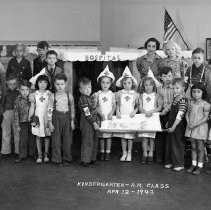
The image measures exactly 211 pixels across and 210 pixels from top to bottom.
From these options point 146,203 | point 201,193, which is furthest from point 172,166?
point 146,203

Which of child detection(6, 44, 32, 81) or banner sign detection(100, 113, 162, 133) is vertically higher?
child detection(6, 44, 32, 81)

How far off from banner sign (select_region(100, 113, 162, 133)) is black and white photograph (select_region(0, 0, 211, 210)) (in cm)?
1

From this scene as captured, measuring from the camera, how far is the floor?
4.29m

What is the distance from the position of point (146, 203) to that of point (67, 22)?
6.05m

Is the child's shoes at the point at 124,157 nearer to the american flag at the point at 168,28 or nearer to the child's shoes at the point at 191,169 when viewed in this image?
the child's shoes at the point at 191,169

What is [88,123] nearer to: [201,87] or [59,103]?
[59,103]

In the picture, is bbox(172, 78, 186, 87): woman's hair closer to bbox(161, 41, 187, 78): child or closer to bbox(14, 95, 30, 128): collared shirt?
bbox(161, 41, 187, 78): child

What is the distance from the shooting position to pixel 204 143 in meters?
5.45

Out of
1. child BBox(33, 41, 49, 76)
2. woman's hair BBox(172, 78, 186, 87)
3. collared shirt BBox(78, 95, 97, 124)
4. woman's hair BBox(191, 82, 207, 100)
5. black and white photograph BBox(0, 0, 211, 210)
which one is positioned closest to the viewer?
black and white photograph BBox(0, 0, 211, 210)

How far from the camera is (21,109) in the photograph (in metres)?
5.67

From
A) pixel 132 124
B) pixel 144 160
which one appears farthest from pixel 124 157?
pixel 132 124

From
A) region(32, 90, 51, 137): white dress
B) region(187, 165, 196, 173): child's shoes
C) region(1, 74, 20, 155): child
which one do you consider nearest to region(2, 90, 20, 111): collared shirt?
region(1, 74, 20, 155): child

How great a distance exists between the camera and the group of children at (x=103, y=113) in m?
5.35

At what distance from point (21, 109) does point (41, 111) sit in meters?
0.30
